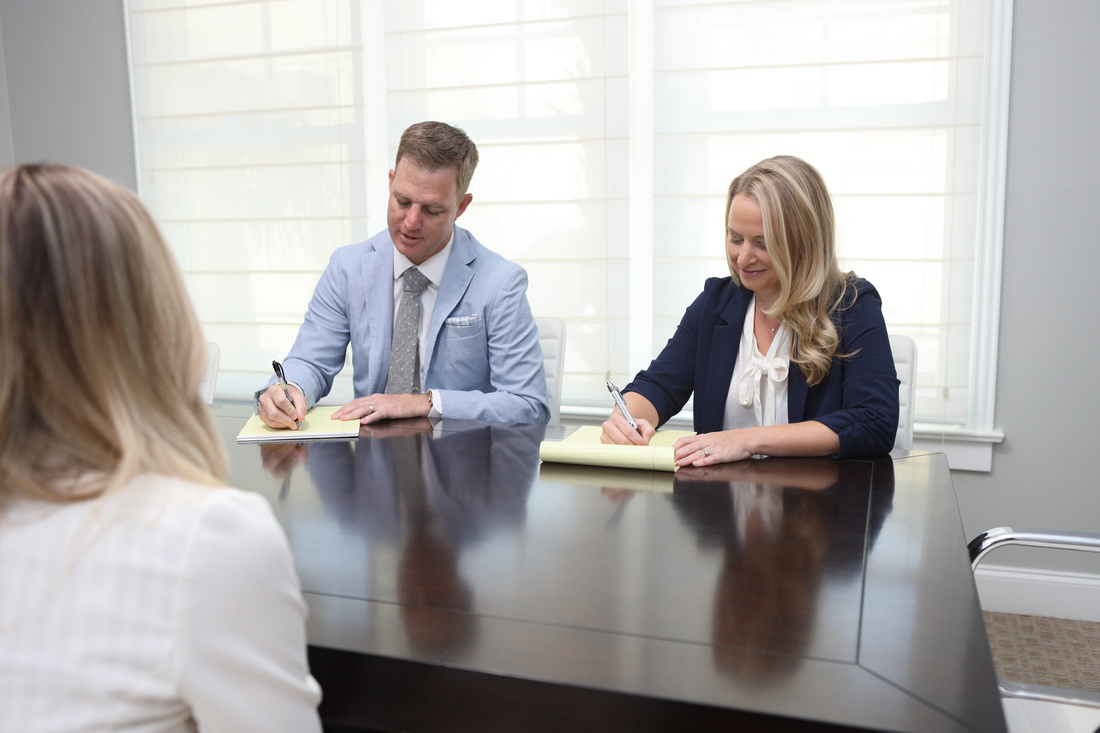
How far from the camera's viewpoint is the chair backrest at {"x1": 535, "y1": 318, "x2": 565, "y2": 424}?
7.50 ft

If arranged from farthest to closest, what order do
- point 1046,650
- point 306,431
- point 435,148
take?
point 1046,650, point 435,148, point 306,431

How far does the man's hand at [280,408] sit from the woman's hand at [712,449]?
0.81m

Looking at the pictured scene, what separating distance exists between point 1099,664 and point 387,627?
2.40 m

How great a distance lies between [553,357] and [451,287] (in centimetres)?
34

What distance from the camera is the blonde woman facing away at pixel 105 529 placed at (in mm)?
578

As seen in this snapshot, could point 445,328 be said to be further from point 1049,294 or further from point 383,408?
point 1049,294

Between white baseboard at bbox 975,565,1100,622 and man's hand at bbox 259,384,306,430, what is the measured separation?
2.21 m

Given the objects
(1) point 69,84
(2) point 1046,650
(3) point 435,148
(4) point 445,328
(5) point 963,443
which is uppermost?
(1) point 69,84

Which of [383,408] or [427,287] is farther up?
[427,287]

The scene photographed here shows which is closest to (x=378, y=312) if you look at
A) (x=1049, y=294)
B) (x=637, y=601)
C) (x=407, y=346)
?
(x=407, y=346)

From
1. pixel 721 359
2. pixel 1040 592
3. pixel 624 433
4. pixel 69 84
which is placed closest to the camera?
pixel 624 433

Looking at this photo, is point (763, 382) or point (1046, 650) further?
point (1046, 650)

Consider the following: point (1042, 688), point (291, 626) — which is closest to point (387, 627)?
point (291, 626)

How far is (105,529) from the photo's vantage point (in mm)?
587
